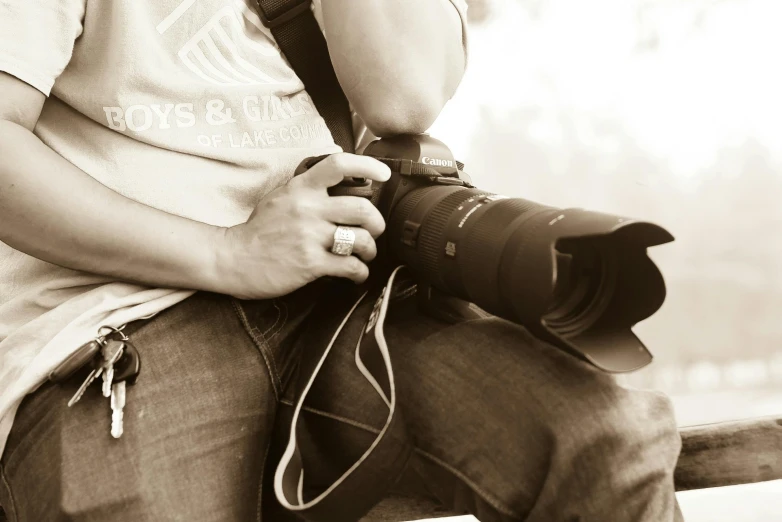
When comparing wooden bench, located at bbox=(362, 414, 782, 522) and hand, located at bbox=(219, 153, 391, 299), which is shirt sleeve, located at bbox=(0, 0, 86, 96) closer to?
hand, located at bbox=(219, 153, 391, 299)

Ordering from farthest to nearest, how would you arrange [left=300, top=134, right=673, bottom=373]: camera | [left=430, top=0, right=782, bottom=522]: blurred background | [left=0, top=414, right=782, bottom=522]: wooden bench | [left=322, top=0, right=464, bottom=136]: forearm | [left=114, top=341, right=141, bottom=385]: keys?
[left=430, top=0, right=782, bottom=522]: blurred background
[left=0, top=414, right=782, bottom=522]: wooden bench
[left=322, top=0, right=464, bottom=136]: forearm
[left=114, top=341, right=141, bottom=385]: keys
[left=300, top=134, right=673, bottom=373]: camera

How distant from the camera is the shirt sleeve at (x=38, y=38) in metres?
0.47

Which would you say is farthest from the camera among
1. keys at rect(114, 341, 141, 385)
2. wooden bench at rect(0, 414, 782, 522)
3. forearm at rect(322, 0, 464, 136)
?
wooden bench at rect(0, 414, 782, 522)

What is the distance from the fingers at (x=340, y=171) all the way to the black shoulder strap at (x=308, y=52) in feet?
0.52

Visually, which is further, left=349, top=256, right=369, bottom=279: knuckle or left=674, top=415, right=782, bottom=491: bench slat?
left=674, top=415, right=782, bottom=491: bench slat

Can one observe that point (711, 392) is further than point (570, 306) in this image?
Yes

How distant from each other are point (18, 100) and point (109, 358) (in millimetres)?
214

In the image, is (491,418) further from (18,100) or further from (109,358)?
(18,100)

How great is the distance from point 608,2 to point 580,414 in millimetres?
1094

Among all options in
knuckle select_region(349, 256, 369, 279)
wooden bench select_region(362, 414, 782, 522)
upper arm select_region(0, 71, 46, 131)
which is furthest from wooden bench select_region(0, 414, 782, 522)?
upper arm select_region(0, 71, 46, 131)

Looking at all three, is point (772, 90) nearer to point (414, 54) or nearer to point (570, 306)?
point (414, 54)

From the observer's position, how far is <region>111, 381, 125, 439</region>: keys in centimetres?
48

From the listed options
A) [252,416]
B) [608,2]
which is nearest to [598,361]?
[252,416]

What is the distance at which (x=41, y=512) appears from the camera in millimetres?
464
